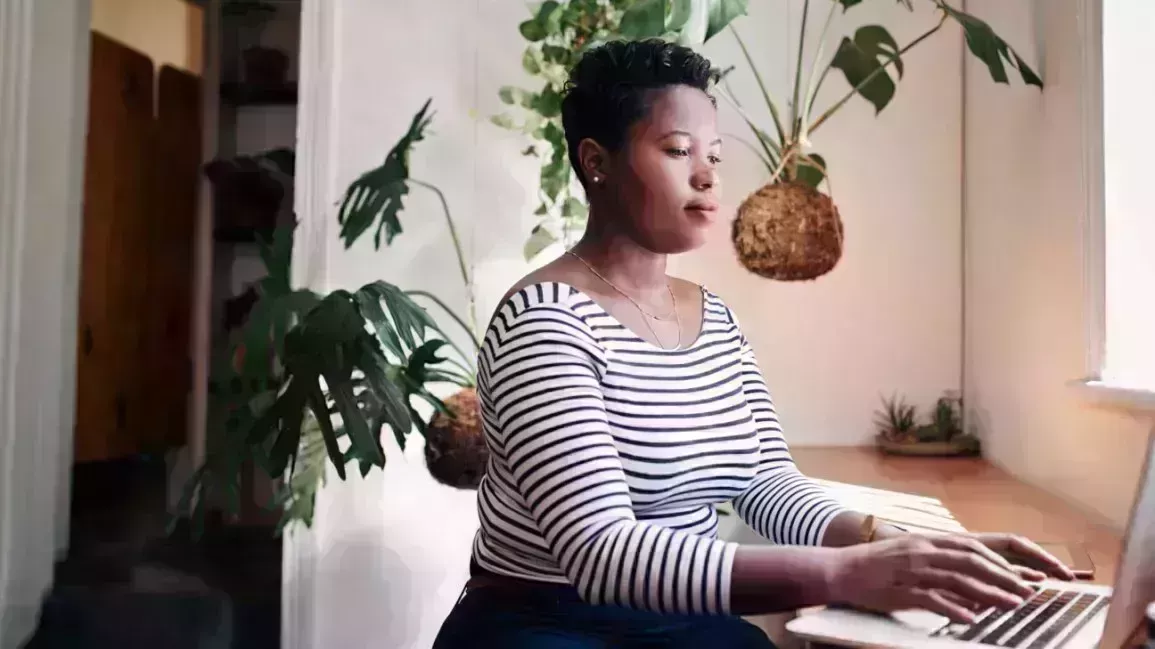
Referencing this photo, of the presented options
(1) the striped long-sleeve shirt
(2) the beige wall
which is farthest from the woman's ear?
(2) the beige wall

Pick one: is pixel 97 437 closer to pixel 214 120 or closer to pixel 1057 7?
pixel 214 120

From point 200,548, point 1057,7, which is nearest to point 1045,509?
point 1057,7

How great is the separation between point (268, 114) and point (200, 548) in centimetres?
134

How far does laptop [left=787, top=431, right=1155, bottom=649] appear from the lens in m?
0.56

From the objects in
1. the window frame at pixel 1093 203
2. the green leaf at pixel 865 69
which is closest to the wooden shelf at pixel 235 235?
the green leaf at pixel 865 69

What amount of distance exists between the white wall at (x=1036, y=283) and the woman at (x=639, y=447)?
24.4 inches

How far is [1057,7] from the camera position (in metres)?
1.40

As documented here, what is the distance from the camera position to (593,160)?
0.82 m

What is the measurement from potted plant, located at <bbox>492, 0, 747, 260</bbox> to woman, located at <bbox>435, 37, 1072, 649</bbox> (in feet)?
1.86

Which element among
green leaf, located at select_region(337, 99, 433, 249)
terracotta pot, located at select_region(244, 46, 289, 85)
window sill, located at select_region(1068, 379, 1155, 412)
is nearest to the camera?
window sill, located at select_region(1068, 379, 1155, 412)

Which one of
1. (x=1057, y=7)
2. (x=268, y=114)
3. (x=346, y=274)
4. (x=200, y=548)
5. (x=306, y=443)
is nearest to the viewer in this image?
(x=1057, y=7)

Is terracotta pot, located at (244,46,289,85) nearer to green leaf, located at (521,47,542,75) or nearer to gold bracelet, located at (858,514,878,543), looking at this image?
green leaf, located at (521,47,542,75)

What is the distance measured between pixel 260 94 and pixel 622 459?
7.43ft

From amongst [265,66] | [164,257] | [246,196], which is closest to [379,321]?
[246,196]
